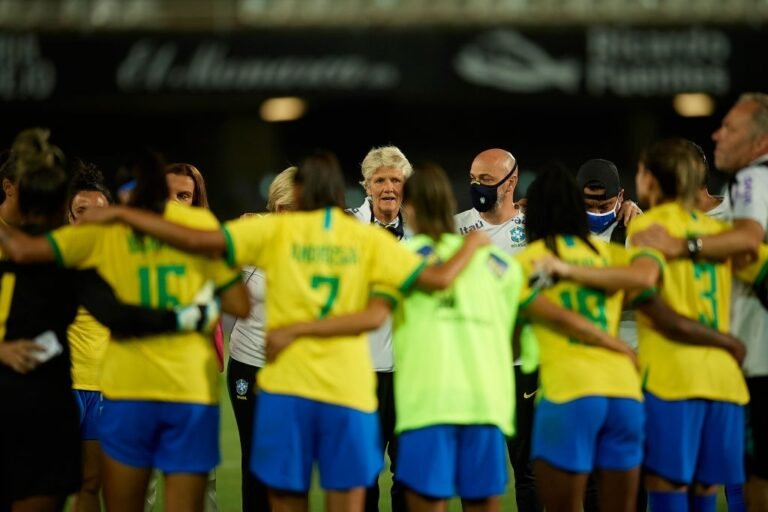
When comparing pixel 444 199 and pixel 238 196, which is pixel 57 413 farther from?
pixel 238 196

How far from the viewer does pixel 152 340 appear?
499cm

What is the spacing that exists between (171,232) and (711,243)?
7.32 ft

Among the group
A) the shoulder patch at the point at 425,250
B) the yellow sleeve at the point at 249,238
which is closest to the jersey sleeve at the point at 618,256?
the shoulder patch at the point at 425,250

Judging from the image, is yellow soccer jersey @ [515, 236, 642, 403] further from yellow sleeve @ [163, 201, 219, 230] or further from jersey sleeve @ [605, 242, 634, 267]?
yellow sleeve @ [163, 201, 219, 230]

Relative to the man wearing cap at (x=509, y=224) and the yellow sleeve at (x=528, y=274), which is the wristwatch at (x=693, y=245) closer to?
the yellow sleeve at (x=528, y=274)

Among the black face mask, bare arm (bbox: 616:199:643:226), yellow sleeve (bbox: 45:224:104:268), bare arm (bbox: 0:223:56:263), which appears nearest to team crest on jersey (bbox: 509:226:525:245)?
the black face mask

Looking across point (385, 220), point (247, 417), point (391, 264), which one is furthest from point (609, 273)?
point (247, 417)

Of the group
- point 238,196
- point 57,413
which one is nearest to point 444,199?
point 57,413

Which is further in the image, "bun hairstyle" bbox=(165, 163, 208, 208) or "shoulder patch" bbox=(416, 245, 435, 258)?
"bun hairstyle" bbox=(165, 163, 208, 208)

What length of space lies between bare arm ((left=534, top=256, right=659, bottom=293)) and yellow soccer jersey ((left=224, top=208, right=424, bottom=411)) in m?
0.61

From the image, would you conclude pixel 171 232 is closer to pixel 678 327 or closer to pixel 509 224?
pixel 678 327

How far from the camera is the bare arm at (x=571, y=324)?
5.25 meters

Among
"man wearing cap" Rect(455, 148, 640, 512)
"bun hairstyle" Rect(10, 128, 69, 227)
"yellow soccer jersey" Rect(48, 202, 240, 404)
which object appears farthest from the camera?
"man wearing cap" Rect(455, 148, 640, 512)

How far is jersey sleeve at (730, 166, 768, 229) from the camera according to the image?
549 cm
